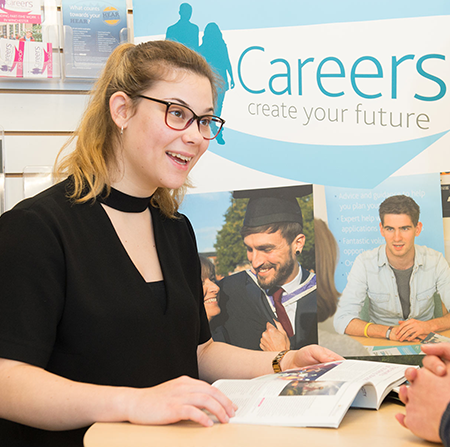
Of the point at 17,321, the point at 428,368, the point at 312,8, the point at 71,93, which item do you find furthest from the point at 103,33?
the point at 428,368

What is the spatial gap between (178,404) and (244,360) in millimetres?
544

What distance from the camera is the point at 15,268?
3.51 ft

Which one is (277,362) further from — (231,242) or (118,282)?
(231,242)

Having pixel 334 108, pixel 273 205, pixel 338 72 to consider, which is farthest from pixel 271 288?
pixel 338 72

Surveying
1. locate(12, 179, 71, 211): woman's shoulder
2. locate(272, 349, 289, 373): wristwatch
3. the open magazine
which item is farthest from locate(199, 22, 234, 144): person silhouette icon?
the open magazine

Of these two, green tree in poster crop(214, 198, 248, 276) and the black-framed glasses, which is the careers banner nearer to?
green tree in poster crop(214, 198, 248, 276)

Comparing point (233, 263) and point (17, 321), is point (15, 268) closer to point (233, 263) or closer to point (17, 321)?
point (17, 321)

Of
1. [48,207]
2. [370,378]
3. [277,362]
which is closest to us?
[370,378]

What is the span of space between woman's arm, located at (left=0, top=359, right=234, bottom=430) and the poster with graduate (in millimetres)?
1193

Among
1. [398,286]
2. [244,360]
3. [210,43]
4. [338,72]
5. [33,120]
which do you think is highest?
[210,43]

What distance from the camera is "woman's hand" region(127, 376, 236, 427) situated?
2.89 ft

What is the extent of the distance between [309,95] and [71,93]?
1019 millimetres

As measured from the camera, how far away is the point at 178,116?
4.44ft

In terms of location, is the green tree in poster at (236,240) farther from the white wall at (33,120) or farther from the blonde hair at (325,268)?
the white wall at (33,120)
